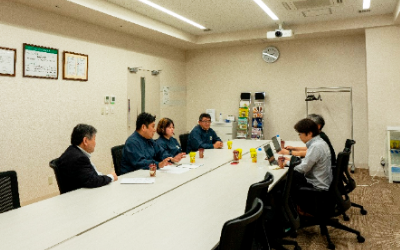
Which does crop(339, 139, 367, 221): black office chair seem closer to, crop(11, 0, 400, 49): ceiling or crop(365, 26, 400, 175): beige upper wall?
crop(365, 26, 400, 175): beige upper wall

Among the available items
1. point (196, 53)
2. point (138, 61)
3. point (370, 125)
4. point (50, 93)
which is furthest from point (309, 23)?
point (50, 93)

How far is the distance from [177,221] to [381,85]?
557 centimetres

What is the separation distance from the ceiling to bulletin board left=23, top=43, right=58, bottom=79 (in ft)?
1.94

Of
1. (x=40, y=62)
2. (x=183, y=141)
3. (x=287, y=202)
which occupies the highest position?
(x=40, y=62)

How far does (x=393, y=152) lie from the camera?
600 centimetres

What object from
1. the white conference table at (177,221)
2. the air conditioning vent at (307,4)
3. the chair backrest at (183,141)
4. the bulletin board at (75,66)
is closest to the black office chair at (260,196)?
the white conference table at (177,221)

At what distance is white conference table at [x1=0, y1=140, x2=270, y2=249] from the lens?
1.70 m

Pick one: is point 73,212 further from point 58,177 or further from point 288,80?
point 288,80

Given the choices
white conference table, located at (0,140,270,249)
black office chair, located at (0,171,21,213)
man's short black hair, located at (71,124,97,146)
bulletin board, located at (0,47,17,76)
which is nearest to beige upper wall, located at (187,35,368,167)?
bulletin board, located at (0,47,17,76)

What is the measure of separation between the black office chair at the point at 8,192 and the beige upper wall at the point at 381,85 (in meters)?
5.92

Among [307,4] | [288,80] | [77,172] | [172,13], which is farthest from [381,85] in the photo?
[77,172]

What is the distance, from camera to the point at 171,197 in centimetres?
243

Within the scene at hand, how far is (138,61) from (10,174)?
186 inches

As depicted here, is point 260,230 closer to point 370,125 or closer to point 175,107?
point 370,125
